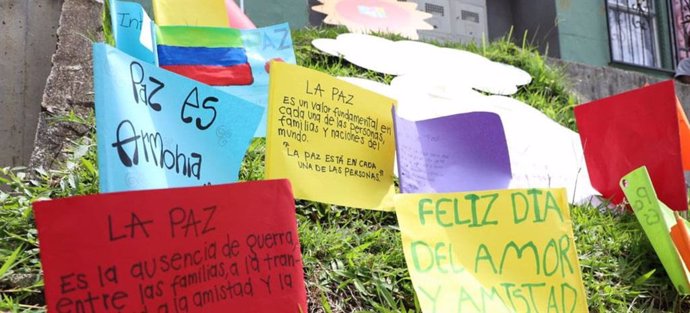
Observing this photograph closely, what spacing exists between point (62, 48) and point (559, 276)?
165 centimetres

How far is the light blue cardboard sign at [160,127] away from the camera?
1347 mm

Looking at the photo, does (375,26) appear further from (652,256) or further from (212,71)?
(652,256)

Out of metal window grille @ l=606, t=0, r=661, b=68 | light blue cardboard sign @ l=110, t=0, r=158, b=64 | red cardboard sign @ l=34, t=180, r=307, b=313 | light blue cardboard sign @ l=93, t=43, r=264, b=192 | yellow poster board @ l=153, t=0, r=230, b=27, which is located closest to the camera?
red cardboard sign @ l=34, t=180, r=307, b=313

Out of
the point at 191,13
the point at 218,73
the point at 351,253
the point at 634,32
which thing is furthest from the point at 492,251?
the point at 634,32

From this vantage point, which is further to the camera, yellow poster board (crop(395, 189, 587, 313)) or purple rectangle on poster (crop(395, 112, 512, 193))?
purple rectangle on poster (crop(395, 112, 512, 193))

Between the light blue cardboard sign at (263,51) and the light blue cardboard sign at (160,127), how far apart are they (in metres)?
0.83

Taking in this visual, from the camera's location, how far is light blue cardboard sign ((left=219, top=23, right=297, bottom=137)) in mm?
2465

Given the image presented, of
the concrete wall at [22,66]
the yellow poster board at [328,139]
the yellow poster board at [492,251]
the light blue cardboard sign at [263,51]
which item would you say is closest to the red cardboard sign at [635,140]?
the yellow poster board at [492,251]

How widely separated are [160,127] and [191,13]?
1319 mm

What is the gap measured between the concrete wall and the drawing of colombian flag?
1.26 ft

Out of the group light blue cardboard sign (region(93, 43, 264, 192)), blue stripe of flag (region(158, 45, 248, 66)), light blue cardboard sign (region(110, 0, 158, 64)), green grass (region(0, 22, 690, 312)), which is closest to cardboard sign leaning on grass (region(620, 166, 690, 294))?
green grass (region(0, 22, 690, 312))

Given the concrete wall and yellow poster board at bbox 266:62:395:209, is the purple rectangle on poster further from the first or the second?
the concrete wall

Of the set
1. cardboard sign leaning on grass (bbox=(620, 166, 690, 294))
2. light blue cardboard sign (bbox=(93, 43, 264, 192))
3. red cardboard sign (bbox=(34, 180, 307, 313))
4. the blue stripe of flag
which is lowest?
cardboard sign leaning on grass (bbox=(620, 166, 690, 294))

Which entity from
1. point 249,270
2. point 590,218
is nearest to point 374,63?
point 590,218
